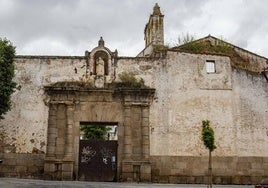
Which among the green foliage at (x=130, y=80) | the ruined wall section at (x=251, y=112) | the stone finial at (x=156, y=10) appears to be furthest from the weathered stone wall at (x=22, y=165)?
the stone finial at (x=156, y=10)

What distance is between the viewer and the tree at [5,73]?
47.2 feet

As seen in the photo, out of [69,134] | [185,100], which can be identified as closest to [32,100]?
[69,134]

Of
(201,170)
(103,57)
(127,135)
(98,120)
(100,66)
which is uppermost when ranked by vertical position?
(103,57)

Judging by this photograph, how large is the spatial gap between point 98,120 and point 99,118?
0.32 feet

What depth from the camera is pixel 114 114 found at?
644 inches

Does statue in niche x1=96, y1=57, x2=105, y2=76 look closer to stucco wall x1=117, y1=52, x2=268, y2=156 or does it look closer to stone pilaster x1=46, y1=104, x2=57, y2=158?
stucco wall x1=117, y1=52, x2=268, y2=156

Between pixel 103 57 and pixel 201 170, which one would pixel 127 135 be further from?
pixel 103 57

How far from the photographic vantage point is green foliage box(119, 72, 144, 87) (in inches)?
654

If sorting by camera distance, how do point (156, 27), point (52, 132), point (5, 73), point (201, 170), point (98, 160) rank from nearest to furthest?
point (5, 73), point (52, 132), point (201, 170), point (98, 160), point (156, 27)

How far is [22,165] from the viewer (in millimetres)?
15633

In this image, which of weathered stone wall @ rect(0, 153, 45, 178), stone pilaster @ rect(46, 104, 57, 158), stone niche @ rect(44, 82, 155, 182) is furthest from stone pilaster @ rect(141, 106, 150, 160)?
weathered stone wall @ rect(0, 153, 45, 178)

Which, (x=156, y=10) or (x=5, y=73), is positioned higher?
(x=156, y=10)

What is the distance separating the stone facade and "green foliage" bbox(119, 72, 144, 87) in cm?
7

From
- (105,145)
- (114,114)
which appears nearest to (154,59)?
(114,114)
